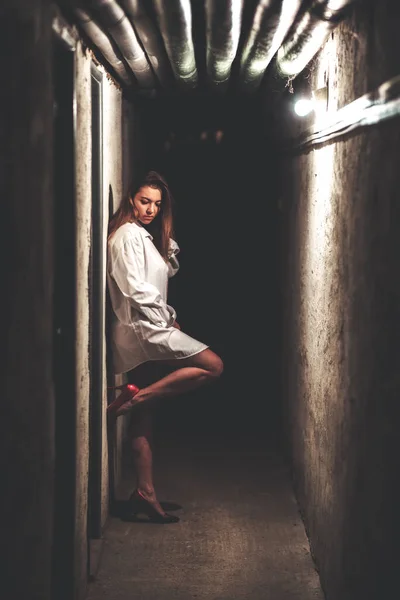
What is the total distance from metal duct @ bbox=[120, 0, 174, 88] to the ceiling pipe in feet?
2.62

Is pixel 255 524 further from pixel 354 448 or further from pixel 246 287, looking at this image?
pixel 246 287

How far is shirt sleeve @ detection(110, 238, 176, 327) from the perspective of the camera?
5691 millimetres

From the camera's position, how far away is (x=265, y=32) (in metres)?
4.63

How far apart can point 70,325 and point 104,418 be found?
1935mm

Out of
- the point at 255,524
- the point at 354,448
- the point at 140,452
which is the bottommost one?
the point at 255,524

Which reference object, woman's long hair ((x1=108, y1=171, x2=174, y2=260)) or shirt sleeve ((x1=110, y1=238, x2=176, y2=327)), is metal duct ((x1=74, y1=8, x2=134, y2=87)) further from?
shirt sleeve ((x1=110, y1=238, x2=176, y2=327))

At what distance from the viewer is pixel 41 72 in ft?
10.2

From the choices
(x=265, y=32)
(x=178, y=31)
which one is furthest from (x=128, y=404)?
(x=265, y=32)

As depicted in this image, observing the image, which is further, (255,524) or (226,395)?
(226,395)

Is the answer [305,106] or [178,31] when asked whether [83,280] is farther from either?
[305,106]

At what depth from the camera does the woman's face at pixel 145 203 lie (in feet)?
20.2

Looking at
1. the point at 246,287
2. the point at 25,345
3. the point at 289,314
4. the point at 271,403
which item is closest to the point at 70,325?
the point at 25,345

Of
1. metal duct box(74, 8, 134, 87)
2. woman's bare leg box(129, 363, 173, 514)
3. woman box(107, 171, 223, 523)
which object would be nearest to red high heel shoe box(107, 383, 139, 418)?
woman box(107, 171, 223, 523)

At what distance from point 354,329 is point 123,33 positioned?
7.06ft
